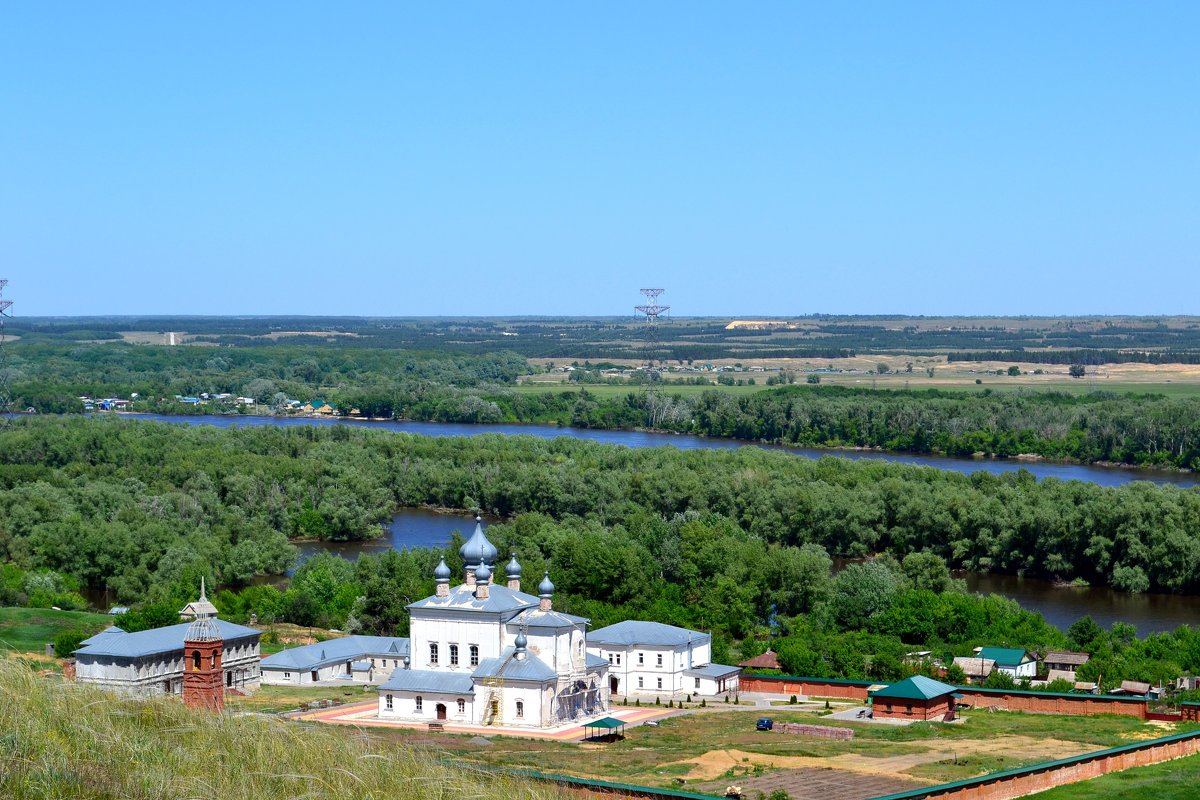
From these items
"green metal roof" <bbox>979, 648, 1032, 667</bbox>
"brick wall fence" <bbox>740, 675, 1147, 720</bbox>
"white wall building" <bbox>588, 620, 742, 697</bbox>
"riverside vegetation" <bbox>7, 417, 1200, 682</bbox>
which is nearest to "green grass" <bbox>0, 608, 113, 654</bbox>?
"riverside vegetation" <bbox>7, 417, 1200, 682</bbox>

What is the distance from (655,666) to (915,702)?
5.20m

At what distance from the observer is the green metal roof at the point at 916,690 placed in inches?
1089

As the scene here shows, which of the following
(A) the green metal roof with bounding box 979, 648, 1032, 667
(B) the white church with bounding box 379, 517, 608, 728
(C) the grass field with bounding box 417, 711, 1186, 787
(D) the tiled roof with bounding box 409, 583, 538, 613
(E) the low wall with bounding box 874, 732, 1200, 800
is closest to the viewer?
(E) the low wall with bounding box 874, 732, 1200, 800

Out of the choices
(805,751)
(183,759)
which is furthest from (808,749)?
(183,759)

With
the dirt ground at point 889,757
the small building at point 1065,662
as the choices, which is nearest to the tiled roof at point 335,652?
the dirt ground at point 889,757

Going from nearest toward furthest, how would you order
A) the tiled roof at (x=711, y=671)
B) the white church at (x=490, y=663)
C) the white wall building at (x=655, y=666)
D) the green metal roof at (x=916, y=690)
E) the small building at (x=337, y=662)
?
the white church at (x=490, y=663) < the green metal roof at (x=916, y=690) < the tiled roof at (x=711, y=671) < the white wall building at (x=655, y=666) < the small building at (x=337, y=662)

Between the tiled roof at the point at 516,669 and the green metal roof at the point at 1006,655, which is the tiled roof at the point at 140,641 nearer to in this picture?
the tiled roof at the point at 516,669

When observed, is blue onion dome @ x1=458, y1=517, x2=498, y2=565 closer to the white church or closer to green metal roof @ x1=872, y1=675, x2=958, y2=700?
the white church

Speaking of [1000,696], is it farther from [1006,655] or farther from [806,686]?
[806,686]

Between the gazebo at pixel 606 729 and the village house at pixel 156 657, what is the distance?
6361 mm

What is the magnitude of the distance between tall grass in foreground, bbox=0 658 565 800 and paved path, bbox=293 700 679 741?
774 centimetres

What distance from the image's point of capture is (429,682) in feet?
92.4

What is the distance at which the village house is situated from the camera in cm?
2947

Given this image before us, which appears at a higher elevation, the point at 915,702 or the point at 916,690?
the point at 916,690
